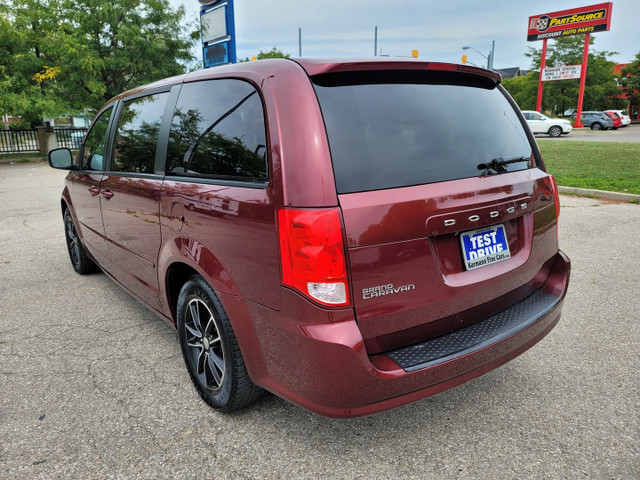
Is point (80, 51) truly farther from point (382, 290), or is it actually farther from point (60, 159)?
point (382, 290)

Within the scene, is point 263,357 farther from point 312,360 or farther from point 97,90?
point 97,90

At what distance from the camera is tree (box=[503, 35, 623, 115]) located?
4766cm

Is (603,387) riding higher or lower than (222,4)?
lower

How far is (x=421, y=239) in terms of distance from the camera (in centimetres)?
195

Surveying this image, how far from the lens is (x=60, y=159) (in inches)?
168

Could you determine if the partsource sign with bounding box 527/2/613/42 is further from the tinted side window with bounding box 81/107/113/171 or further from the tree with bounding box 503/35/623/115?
the tinted side window with bounding box 81/107/113/171

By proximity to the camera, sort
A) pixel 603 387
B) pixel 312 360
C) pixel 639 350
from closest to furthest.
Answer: pixel 312 360 < pixel 603 387 < pixel 639 350

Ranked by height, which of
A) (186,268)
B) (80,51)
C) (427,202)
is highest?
(80,51)

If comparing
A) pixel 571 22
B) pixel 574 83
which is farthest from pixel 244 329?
pixel 574 83

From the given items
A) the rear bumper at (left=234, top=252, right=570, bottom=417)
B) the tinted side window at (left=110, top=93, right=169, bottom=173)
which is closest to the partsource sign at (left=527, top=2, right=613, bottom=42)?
the tinted side window at (left=110, top=93, right=169, bottom=173)

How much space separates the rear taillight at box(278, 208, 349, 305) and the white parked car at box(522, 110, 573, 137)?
32216mm

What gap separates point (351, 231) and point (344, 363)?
1.64ft

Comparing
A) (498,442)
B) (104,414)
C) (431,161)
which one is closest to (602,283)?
(498,442)

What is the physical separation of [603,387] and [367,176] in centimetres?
194
